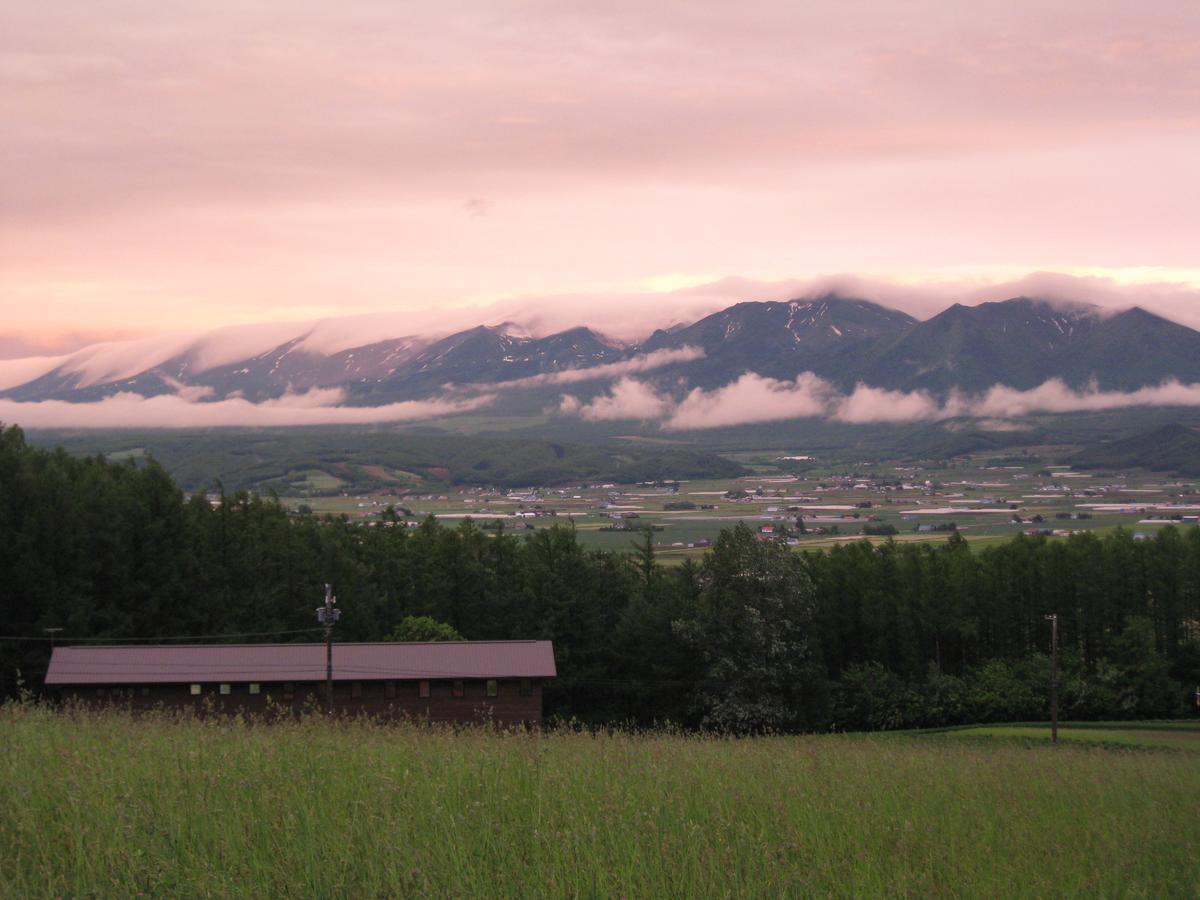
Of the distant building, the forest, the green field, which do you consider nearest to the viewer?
the distant building

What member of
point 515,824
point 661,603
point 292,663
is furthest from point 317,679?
point 515,824

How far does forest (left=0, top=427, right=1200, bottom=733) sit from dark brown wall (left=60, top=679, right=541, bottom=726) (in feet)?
30.0

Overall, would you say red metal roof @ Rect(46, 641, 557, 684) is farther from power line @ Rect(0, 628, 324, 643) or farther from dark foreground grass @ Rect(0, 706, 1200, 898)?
dark foreground grass @ Rect(0, 706, 1200, 898)

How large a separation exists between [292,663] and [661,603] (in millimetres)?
23394

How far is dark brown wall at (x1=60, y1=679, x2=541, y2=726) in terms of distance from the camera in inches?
1324

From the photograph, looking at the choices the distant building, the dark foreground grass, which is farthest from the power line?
the dark foreground grass

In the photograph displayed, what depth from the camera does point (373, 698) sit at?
35031mm

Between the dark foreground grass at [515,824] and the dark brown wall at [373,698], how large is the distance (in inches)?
814

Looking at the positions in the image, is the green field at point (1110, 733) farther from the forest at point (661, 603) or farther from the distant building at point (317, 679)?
the distant building at point (317, 679)

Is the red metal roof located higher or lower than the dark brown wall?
higher

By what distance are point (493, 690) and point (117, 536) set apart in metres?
19.3

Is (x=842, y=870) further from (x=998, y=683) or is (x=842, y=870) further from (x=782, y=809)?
(x=998, y=683)

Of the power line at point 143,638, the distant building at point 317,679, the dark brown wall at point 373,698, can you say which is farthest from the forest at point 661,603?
the dark brown wall at point 373,698

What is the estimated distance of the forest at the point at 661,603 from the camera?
45.0 meters
